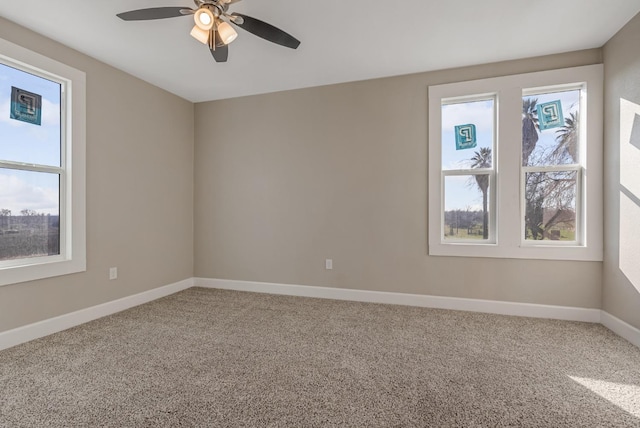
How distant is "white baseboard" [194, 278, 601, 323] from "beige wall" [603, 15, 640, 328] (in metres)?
0.33

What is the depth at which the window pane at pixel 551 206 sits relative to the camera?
10.00 feet

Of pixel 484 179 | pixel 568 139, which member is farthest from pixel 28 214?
pixel 568 139

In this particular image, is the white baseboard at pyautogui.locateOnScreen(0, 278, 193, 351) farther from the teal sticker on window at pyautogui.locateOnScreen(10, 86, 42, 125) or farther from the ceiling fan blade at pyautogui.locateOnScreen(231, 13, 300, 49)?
the ceiling fan blade at pyautogui.locateOnScreen(231, 13, 300, 49)

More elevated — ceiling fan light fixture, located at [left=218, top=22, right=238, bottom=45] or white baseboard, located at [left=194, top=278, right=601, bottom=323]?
ceiling fan light fixture, located at [left=218, top=22, right=238, bottom=45]

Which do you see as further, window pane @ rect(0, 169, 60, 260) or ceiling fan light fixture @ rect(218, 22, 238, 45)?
window pane @ rect(0, 169, 60, 260)

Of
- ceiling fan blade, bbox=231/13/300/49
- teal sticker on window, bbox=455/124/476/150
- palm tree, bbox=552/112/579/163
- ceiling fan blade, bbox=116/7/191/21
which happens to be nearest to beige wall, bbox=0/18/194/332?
ceiling fan blade, bbox=116/7/191/21

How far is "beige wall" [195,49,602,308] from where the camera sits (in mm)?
3201

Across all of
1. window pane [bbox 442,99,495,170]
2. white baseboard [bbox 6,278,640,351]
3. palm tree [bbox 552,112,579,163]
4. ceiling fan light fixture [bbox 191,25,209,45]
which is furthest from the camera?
window pane [bbox 442,99,495,170]

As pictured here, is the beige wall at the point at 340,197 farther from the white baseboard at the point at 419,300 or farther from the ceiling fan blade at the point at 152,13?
the ceiling fan blade at the point at 152,13

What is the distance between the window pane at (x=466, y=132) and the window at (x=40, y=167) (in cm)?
376

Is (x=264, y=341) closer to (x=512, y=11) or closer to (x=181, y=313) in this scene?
(x=181, y=313)

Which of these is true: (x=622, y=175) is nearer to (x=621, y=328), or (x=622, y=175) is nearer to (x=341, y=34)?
(x=621, y=328)

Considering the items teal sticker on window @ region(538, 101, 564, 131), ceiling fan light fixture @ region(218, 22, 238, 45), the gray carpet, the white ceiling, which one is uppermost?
the white ceiling

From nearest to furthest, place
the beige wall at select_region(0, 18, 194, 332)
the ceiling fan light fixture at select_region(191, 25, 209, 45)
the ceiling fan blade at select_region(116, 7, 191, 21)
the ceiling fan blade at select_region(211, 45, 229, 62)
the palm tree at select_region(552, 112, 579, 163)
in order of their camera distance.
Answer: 1. the ceiling fan blade at select_region(116, 7, 191, 21)
2. the ceiling fan light fixture at select_region(191, 25, 209, 45)
3. the ceiling fan blade at select_region(211, 45, 229, 62)
4. the beige wall at select_region(0, 18, 194, 332)
5. the palm tree at select_region(552, 112, 579, 163)
